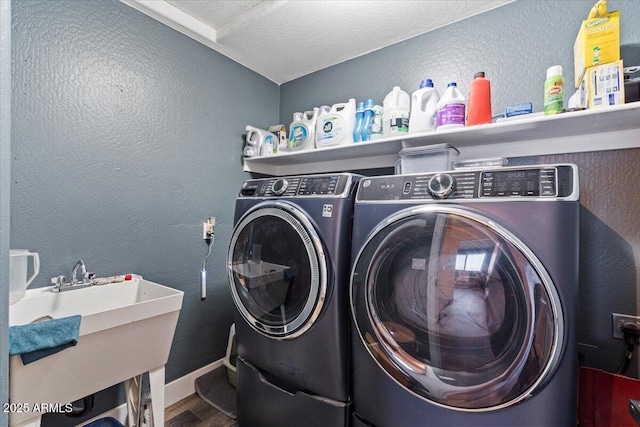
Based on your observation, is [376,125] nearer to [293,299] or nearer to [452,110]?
[452,110]

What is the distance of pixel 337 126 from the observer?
187cm

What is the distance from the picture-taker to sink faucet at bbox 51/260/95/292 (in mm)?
1315

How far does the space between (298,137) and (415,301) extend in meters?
1.47

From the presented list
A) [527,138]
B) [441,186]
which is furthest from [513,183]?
[527,138]

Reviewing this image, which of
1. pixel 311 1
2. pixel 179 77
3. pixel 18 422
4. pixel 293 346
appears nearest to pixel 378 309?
pixel 293 346

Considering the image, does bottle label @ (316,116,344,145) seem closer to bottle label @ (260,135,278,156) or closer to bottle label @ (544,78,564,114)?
bottle label @ (260,135,278,156)

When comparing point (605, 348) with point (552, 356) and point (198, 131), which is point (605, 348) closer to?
point (552, 356)

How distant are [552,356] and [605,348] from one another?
82 cm

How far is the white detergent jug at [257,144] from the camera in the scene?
216cm

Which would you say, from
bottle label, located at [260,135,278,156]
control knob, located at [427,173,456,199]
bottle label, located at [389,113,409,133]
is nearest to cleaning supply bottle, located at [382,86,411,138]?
bottle label, located at [389,113,409,133]

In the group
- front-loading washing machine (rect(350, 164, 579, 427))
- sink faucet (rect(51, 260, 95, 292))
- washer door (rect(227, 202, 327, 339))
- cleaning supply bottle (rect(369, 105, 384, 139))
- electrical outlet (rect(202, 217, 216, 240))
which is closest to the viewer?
front-loading washing machine (rect(350, 164, 579, 427))

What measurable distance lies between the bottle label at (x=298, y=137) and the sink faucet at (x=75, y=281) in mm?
1438

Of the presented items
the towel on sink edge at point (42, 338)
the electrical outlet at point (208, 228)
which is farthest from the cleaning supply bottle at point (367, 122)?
the towel on sink edge at point (42, 338)

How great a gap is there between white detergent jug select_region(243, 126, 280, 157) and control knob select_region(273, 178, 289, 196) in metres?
0.81
